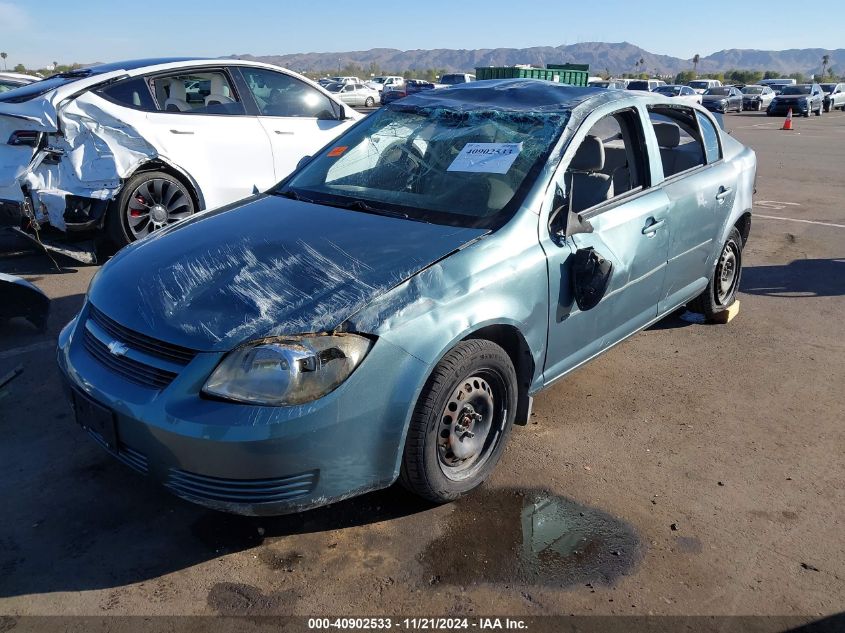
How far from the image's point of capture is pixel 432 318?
2.73 meters

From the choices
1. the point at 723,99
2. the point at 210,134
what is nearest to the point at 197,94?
the point at 210,134

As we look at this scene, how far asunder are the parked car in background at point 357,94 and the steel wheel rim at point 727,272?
36.6 metres

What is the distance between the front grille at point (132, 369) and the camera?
→ 258 centimetres

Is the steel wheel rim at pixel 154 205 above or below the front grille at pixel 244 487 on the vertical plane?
above

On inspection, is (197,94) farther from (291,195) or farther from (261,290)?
(261,290)

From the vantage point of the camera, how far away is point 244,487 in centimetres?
251

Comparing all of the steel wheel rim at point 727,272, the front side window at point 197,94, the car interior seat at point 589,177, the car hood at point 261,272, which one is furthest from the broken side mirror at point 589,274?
the front side window at point 197,94

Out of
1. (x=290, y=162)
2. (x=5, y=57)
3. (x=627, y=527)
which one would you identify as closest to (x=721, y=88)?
(x=290, y=162)

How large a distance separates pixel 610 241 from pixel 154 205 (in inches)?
163

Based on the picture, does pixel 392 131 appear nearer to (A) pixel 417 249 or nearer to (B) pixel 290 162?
(A) pixel 417 249

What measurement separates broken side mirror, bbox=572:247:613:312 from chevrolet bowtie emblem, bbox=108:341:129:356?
1968 mm

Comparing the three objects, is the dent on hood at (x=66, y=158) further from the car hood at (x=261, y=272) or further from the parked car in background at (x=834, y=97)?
the parked car in background at (x=834, y=97)

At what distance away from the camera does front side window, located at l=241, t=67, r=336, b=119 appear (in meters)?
6.81

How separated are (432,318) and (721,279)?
3267 millimetres
